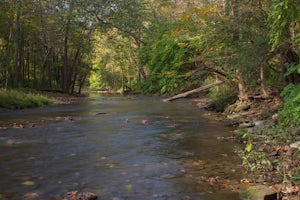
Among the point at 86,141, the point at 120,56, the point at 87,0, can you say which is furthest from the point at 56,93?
the point at 86,141

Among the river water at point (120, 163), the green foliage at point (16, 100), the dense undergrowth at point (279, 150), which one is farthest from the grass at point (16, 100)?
the dense undergrowth at point (279, 150)

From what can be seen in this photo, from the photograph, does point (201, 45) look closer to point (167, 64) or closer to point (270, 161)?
point (167, 64)

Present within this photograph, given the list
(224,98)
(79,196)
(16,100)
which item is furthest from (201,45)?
(16,100)

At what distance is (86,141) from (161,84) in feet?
19.6

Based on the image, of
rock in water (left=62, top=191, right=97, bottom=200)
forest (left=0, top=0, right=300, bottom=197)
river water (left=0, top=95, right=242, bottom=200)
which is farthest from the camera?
forest (left=0, top=0, right=300, bottom=197)

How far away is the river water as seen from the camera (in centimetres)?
580

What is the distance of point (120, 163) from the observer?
24.9 feet

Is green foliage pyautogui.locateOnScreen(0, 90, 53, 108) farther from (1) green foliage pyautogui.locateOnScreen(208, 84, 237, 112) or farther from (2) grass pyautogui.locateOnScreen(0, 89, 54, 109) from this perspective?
(1) green foliage pyautogui.locateOnScreen(208, 84, 237, 112)

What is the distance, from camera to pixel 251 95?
16812mm

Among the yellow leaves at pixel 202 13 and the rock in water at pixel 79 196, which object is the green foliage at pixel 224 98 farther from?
the rock in water at pixel 79 196

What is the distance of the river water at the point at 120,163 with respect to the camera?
5.80m

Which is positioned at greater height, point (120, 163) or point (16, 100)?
point (16, 100)

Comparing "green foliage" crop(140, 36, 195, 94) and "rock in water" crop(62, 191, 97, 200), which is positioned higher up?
"green foliage" crop(140, 36, 195, 94)

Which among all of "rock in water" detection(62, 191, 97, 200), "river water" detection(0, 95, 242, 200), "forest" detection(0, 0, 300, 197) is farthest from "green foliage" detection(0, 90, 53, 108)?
"rock in water" detection(62, 191, 97, 200)
